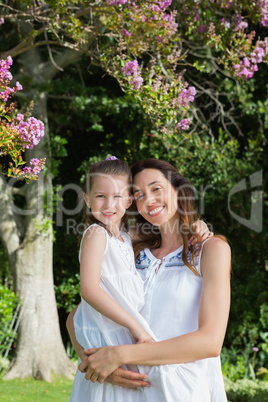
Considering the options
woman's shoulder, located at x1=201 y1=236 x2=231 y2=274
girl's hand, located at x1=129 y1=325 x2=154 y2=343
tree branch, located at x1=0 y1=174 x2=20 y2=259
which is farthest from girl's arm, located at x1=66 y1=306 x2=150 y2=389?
tree branch, located at x1=0 y1=174 x2=20 y2=259

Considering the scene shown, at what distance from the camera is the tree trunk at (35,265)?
20.7 feet

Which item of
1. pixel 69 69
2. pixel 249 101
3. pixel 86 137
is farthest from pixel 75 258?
pixel 249 101

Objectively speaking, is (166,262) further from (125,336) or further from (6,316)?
(6,316)

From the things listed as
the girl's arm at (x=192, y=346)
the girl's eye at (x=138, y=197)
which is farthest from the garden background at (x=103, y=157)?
the girl's arm at (x=192, y=346)

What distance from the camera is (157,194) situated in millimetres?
2391

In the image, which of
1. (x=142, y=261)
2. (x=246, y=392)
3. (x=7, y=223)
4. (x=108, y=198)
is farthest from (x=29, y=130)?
(x=7, y=223)

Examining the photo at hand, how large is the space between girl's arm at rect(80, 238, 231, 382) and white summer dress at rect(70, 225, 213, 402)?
7cm

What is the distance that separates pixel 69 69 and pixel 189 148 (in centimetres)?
221

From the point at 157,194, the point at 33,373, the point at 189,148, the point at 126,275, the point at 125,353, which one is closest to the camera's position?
the point at 125,353

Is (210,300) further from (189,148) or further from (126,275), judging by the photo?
(189,148)

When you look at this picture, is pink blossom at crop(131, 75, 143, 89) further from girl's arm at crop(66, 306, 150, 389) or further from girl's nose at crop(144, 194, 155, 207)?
girl's arm at crop(66, 306, 150, 389)

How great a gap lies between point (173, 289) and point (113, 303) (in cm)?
27

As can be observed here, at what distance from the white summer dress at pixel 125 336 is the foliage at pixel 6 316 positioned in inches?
161

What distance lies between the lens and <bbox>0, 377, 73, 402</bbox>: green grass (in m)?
5.41
